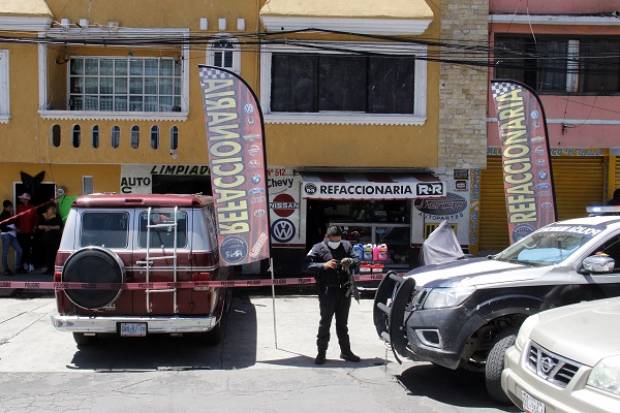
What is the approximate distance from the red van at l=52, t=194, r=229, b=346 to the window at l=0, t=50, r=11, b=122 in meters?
6.88

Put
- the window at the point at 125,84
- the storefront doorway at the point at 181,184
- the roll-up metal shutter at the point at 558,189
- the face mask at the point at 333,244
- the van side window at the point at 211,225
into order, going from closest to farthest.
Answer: the face mask at the point at 333,244 < the van side window at the point at 211,225 < the window at the point at 125,84 < the storefront doorway at the point at 181,184 < the roll-up metal shutter at the point at 558,189

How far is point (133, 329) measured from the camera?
770 cm

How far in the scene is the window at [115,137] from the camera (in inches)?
544

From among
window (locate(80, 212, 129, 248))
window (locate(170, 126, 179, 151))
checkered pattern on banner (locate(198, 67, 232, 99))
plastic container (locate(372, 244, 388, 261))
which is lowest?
plastic container (locate(372, 244, 388, 261))

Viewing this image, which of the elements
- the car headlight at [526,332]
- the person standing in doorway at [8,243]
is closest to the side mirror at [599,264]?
the car headlight at [526,332]

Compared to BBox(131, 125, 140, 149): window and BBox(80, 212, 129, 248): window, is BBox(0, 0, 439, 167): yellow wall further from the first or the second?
BBox(80, 212, 129, 248): window

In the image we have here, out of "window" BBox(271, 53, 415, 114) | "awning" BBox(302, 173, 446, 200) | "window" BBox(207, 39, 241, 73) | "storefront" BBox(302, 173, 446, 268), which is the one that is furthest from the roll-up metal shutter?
"window" BBox(207, 39, 241, 73)

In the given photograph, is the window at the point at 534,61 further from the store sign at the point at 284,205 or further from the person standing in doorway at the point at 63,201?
the person standing in doorway at the point at 63,201

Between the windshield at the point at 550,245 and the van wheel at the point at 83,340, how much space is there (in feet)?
17.0

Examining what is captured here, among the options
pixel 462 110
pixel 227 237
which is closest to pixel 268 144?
pixel 462 110

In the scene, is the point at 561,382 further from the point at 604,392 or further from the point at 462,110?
the point at 462,110

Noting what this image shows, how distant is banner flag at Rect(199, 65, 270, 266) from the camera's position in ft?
28.9

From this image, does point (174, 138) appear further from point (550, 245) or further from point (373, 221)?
point (550, 245)

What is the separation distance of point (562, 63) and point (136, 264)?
1070cm
